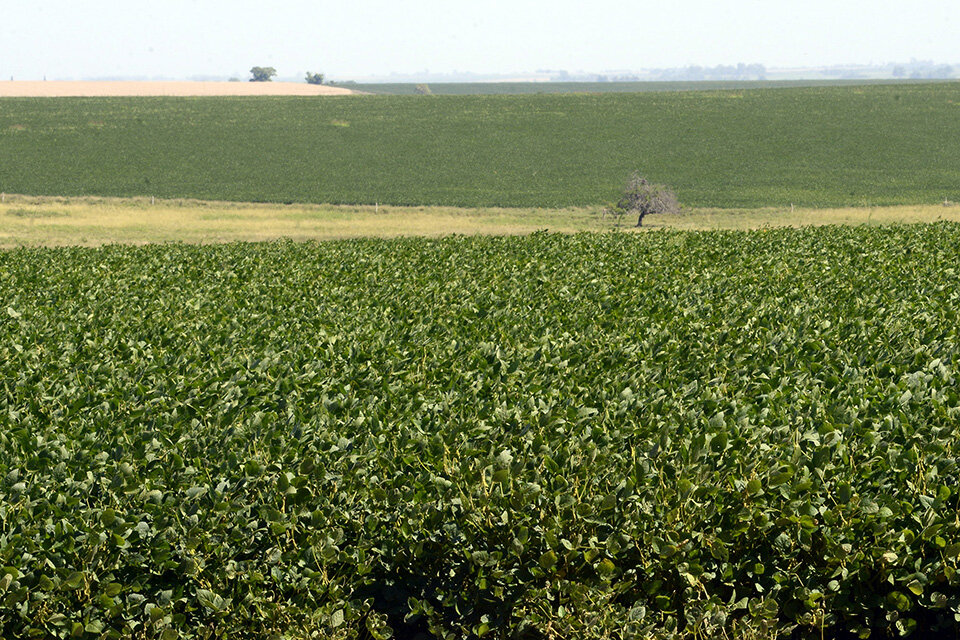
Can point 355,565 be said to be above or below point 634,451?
below

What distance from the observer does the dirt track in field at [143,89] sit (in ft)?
463

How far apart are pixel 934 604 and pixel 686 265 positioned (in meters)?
12.7

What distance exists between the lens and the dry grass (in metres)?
48.3

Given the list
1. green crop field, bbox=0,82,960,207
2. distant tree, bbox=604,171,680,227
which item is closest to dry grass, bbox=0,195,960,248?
distant tree, bbox=604,171,680,227

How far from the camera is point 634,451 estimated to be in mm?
6164

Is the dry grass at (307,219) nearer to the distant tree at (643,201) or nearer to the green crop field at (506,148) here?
the distant tree at (643,201)

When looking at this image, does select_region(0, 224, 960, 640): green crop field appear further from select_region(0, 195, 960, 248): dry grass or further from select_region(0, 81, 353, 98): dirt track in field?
select_region(0, 81, 353, 98): dirt track in field

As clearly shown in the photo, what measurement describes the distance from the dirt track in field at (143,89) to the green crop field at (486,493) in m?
142

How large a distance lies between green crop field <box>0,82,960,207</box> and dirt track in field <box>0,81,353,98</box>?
3634 centimetres

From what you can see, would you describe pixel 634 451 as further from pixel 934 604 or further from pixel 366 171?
pixel 366 171

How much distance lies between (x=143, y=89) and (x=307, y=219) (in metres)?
108

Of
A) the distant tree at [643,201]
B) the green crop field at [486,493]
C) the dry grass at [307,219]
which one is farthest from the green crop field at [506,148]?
the green crop field at [486,493]

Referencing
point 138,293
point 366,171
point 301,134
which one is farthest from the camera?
point 301,134

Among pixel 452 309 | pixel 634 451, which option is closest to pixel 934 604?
pixel 634 451
